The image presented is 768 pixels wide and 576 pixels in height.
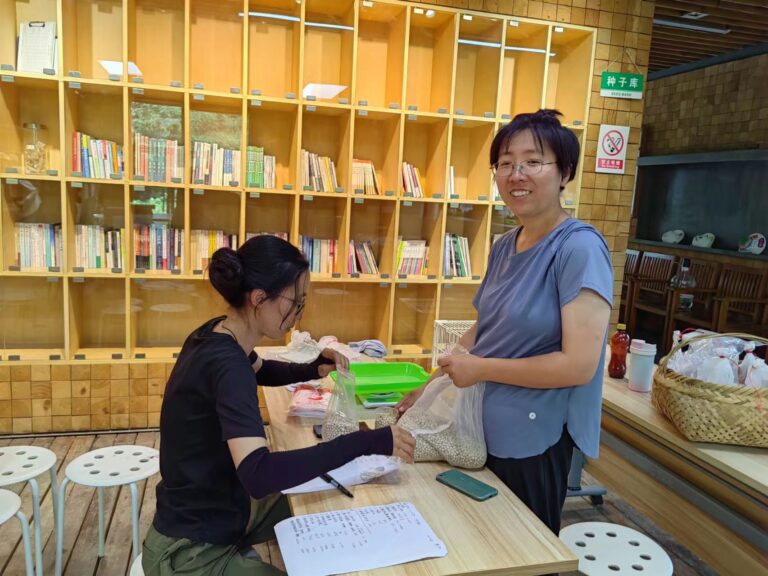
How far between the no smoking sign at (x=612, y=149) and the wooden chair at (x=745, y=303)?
6.00 feet

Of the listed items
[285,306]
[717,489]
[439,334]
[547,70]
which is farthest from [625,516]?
[547,70]

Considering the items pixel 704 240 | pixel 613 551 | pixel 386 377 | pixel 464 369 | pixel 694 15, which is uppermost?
pixel 694 15

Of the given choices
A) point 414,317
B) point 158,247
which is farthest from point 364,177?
point 158,247

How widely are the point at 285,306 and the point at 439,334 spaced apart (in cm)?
229

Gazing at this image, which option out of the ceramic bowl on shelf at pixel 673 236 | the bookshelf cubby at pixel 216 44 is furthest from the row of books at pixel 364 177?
the ceramic bowl on shelf at pixel 673 236

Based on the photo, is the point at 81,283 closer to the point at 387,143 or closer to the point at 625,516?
the point at 387,143

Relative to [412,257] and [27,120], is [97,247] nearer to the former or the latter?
[27,120]

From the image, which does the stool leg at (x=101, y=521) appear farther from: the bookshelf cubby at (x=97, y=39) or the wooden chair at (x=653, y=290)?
the wooden chair at (x=653, y=290)

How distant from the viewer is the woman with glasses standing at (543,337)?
130cm

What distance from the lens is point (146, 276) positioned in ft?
11.2

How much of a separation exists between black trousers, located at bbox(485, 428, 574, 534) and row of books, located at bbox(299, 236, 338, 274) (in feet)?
8.10

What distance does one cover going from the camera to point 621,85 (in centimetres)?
391

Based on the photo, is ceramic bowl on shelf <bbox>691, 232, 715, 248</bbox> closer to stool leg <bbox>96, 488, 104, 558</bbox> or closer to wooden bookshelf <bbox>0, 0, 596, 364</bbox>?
wooden bookshelf <bbox>0, 0, 596, 364</bbox>

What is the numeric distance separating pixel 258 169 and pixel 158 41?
95 centimetres
